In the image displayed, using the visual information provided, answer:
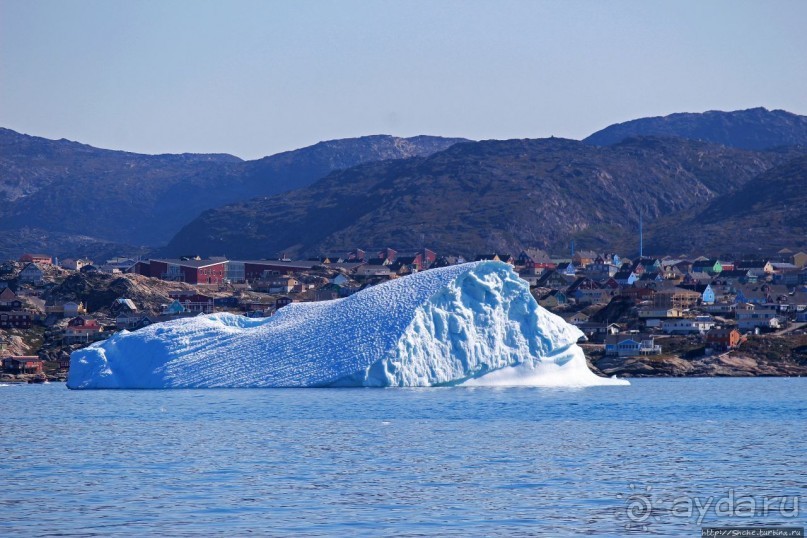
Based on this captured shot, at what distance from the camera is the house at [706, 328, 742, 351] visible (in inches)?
3637

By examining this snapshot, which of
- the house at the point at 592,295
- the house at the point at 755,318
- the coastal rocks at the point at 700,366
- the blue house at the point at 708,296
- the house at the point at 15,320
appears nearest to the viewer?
the coastal rocks at the point at 700,366

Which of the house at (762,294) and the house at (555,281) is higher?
the house at (555,281)

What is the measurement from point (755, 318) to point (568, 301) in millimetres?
19971

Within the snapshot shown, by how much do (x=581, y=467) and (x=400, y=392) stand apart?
28.4m

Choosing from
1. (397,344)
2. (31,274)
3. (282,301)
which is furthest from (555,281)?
(397,344)

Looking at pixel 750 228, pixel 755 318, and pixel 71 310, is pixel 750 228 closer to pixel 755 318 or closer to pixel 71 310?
pixel 755 318

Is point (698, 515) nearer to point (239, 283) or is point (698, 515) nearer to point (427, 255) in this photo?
point (239, 283)

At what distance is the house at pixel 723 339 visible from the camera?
92.4 meters

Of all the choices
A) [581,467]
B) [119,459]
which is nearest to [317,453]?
[119,459]

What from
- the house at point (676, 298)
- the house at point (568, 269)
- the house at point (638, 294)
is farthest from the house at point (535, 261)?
the house at point (676, 298)

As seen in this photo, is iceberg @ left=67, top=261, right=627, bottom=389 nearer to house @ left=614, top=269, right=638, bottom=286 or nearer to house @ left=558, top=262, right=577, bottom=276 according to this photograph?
house @ left=614, top=269, right=638, bottom=286

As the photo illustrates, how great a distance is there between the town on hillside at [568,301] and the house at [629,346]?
93 millimetres

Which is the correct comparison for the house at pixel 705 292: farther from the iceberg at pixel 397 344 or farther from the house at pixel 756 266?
the iceberg at pixel 397 344

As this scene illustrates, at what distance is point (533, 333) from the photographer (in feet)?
205
